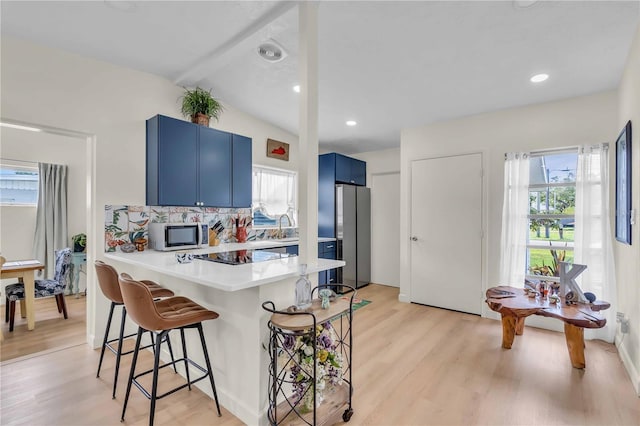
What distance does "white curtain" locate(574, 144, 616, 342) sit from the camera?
2.87 m

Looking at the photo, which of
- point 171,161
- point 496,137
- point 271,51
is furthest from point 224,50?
point 496,137

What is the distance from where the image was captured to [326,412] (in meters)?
1.70

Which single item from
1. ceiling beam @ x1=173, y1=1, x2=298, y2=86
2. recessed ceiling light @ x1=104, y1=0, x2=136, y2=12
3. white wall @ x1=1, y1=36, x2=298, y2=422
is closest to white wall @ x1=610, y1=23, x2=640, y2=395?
ceiling beam @ x1=173, y1=1, x2=298, y2=86

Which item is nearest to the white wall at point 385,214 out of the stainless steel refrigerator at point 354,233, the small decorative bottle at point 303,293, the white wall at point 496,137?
the stainless steel refrigerator at point 354,233

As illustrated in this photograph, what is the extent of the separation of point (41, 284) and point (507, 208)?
5378 millimetres

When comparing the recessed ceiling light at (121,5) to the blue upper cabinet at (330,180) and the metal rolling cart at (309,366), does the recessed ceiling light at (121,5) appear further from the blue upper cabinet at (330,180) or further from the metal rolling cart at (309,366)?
the blue upper cabinet at (330,180)

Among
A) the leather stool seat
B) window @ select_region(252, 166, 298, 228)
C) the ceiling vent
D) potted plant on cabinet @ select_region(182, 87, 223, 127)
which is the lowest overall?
the leather stool seat

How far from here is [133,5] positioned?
2092mm

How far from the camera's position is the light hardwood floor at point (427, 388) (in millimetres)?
1847

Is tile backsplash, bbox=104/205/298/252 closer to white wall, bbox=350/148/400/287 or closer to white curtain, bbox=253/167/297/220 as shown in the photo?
white curtain, bbox=253/167/297/220

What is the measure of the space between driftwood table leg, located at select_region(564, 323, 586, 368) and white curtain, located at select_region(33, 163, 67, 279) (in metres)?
6.27

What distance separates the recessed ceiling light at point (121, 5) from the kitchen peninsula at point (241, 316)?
5.94ft

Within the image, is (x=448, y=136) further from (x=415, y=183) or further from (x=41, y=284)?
(x=41, y=284)

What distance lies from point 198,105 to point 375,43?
2.02m
